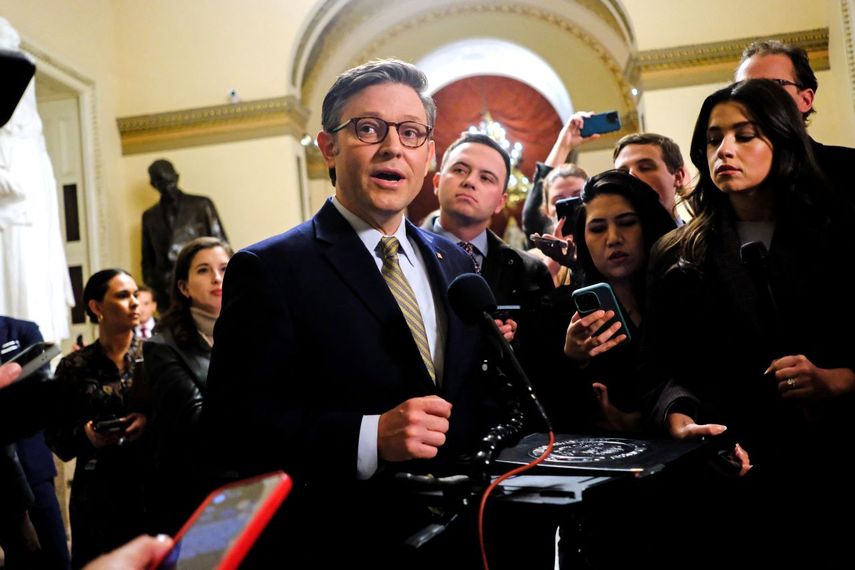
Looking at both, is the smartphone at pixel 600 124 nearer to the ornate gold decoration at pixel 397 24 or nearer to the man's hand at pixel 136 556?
the man's hand at pixel 136 556

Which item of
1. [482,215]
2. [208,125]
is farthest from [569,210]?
[208,125]

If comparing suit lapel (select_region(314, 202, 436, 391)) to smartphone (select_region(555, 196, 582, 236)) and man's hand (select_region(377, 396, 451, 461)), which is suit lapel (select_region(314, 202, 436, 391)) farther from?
smartphone (select_region(555, 196, 582, 236))

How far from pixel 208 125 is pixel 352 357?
8227mm

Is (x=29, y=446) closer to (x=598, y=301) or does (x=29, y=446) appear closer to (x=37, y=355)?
(x=37, y=355)

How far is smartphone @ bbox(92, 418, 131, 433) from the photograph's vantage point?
10.3 ft

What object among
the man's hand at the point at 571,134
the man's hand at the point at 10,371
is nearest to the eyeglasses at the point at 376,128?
the man's hand at the point at 10,371

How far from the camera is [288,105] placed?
9273 mm

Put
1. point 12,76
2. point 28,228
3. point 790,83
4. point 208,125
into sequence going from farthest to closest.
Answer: point 208,125
point 28,228
point 790,83
point 12,76

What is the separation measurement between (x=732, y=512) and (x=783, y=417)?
0.26 meters

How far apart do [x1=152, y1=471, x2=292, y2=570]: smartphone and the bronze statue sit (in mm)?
8040

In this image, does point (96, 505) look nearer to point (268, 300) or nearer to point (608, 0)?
point (268, 300)

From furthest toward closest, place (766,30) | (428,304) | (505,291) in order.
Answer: (766,30) < (505,291) < (428,304)

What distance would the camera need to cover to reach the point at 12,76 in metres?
0.95

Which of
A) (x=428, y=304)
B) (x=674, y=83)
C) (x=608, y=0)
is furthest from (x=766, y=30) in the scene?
(x=428, y=304)
